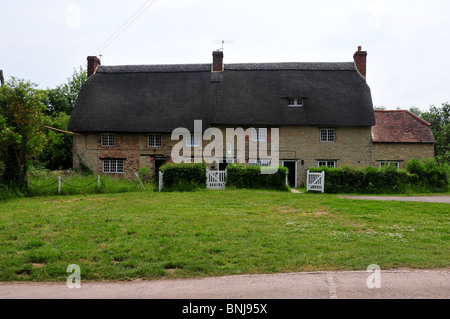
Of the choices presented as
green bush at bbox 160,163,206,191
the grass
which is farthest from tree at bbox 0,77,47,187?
green bush at bbox 160,163,206,191

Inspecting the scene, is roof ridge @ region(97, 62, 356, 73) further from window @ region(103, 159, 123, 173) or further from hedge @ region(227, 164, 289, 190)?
hedge @ region(227, 164, 289, 190)

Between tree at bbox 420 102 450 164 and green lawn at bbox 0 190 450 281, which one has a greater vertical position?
tree at bbox 420 102 450 164

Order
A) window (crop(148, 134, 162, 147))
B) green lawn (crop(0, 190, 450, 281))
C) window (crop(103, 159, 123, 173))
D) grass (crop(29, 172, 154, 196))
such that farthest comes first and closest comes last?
window (crop(103, 159, 123, 173))
window (crop(148, 134, 162, 147))
grass (crop(29, 172, 154, 196))
green lawn (crop(0, 190, 450, 281))

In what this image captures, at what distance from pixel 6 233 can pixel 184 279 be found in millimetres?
5719

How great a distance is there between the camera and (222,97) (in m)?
28.2

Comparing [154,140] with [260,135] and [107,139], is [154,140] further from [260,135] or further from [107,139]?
[260,135]

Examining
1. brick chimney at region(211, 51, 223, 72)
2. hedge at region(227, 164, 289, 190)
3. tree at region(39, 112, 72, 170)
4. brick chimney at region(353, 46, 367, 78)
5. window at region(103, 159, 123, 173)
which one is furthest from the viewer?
tree at region(39, 112, 72, 170)

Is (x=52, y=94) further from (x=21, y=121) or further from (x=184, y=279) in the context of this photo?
(x=184, y=279)

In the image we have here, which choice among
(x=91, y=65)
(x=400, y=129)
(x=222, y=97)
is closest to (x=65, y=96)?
(x=91, y=65)

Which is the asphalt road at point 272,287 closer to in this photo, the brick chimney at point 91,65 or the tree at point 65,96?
the brick chimney at point 91,65

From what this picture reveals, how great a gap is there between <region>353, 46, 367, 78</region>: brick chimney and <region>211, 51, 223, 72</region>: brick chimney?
37.1 ft

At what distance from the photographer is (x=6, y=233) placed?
9.22 meters

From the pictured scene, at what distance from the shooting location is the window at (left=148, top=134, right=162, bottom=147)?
28.0 m

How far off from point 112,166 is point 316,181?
15912mm
